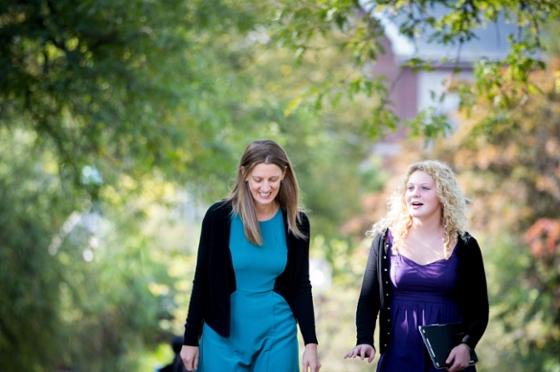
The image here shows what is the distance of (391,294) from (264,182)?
0.86m

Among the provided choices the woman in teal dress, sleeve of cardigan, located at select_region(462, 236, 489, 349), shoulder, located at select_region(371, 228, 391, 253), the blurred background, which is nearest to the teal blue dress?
the woman in teal dress

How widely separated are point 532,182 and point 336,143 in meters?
10.9

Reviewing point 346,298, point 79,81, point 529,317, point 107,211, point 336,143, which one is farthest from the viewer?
point 336,143

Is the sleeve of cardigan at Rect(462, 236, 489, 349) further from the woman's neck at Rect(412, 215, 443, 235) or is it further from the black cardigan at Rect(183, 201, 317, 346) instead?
the black cardigan at Rect(183, 201, 317, 346)

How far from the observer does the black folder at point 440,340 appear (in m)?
5.41

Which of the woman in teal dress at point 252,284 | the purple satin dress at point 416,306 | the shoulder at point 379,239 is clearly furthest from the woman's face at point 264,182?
the purple satin dress at point 416,306

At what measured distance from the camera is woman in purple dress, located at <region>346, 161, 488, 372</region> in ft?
18.1

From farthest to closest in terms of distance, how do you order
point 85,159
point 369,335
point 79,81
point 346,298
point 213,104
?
point 346,298 < point 213,104 < point 85,159 < point 79,81 < point 369,335

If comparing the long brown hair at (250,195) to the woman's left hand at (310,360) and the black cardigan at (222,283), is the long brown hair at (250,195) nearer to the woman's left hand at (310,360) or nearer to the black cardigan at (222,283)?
the black cardigan at (222,283)

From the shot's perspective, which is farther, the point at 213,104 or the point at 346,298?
the point at 346,298

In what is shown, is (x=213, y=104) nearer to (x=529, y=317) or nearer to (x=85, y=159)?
(x=85, y=159)

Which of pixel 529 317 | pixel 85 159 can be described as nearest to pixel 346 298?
pixel 529 317

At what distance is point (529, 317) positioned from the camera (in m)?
15.0

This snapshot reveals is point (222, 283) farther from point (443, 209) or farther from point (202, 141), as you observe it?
point (202, 141)
